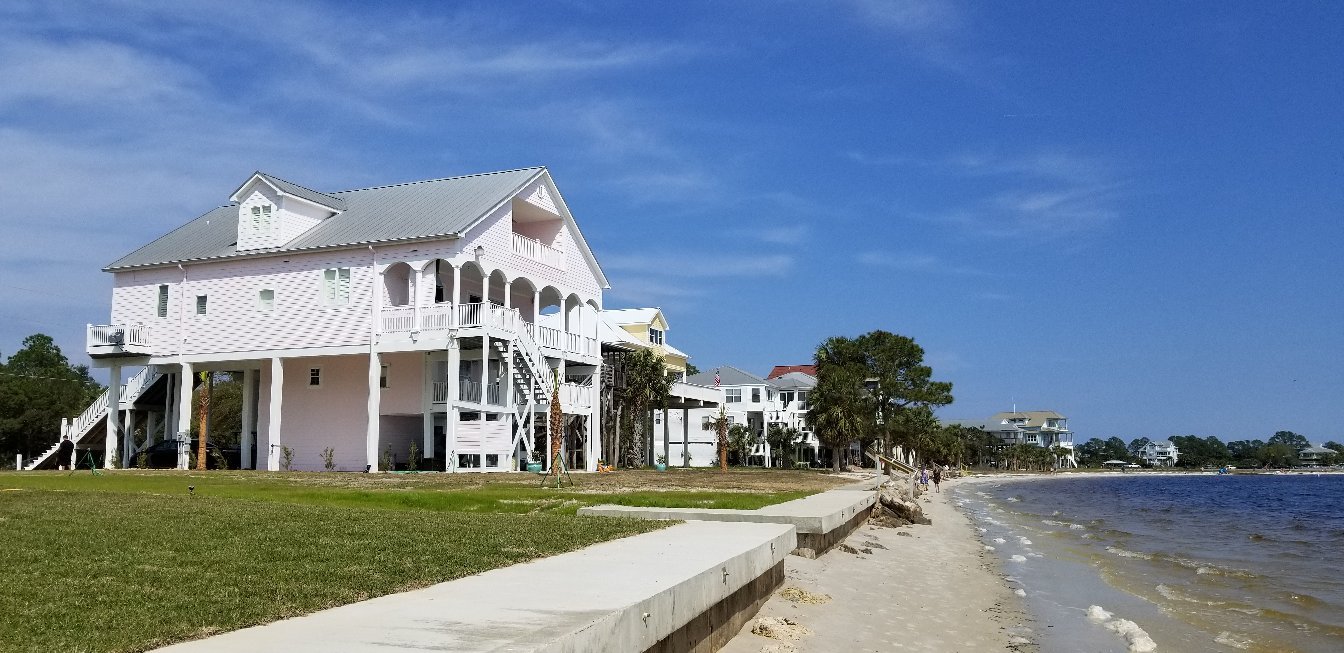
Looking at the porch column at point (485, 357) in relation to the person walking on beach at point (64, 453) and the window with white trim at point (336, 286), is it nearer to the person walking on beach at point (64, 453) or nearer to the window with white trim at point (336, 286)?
the window with white trim at point (336, 286)

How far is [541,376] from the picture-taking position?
36688mm

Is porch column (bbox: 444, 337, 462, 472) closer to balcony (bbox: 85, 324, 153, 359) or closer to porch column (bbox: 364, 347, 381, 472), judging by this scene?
porch column (bbox: 364, 347, 381, 472)

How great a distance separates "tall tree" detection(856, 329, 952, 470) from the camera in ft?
252

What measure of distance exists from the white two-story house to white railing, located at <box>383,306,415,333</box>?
5 cm

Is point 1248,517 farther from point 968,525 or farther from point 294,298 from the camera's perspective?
point 294,298

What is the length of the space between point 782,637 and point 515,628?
4.47 meters

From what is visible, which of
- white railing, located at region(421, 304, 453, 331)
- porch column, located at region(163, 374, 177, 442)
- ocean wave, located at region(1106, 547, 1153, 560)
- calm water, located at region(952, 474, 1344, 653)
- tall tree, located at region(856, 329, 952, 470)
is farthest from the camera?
tall tree, located at region(856, 329, 952, 470)

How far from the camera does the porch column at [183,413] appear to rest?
39.3 meters

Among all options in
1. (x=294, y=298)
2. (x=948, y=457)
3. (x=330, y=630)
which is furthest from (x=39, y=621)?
(x=948, y=457)

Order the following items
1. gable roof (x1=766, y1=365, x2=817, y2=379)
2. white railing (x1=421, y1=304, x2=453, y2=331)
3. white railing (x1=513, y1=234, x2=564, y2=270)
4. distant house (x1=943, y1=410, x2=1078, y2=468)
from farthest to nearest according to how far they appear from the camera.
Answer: distant house (x1=943, y1=410, x2=1078, y2=468), gable roof (x1=766, y1=365, x2=817, y2=379), white railing (x1=513, y1=234, x2=564, y2=270), white railing (x1=421, y1=304, x2=453, y2=331)

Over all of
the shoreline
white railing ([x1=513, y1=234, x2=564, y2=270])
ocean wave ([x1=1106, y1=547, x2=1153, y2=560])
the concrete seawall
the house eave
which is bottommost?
ocean wave ([x1=1106, y1=547, x2=1153, y2=560])

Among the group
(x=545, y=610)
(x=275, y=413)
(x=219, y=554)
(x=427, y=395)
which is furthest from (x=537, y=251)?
(x=545, y=610)

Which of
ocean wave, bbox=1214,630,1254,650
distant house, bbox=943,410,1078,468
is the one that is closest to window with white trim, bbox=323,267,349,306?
ocean wave, bbox=1214,630,1254,650

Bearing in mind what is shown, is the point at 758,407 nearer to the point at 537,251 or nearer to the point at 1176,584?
the point at 537,251
